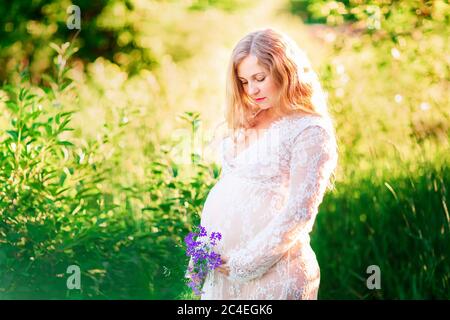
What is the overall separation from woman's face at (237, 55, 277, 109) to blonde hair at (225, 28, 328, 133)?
16 mm

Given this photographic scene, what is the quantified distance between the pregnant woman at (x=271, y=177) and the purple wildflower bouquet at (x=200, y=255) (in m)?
0.05

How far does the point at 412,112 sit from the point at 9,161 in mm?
2682

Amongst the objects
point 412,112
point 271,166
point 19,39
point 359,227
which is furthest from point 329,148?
point 19,39

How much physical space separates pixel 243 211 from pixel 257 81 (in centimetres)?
46

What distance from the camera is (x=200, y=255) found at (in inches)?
89.9

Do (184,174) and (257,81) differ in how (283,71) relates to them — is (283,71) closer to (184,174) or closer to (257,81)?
(257,81)

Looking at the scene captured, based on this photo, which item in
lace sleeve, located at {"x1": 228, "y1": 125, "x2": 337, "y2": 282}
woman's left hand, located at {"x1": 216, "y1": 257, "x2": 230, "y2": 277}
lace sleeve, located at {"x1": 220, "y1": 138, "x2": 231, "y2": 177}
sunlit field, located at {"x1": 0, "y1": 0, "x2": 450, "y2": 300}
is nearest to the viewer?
lace sleeve, located at {"x1": 228, "y1": 125, "x2": 337, "y2": 282}

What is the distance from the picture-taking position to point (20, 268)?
345 cm

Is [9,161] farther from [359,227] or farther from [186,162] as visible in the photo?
[359,227]

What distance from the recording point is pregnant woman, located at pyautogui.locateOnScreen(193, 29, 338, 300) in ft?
7.32

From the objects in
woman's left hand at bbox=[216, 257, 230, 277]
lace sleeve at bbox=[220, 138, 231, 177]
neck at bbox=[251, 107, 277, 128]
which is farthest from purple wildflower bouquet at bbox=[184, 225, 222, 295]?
neck at bbox=[251, 107, 277, 128]

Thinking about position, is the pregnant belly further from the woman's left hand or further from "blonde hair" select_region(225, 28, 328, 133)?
"blonde hair" select_region(225, 28, 328, 133)

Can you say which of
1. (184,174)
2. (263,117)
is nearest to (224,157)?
(263,117)

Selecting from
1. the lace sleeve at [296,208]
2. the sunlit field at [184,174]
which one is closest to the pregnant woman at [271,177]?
the lace sleeve at [296,208]
